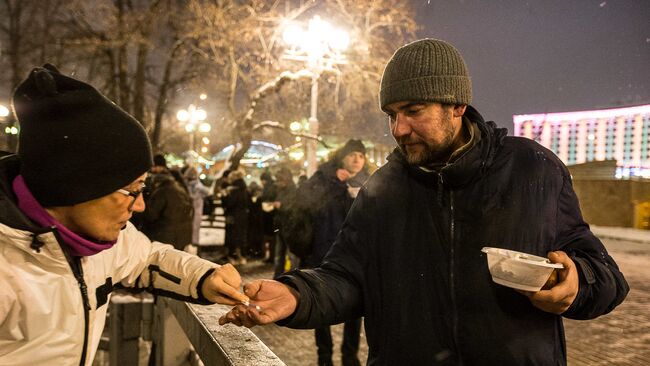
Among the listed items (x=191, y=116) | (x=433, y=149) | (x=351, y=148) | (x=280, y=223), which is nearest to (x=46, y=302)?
(x=433, y=149)

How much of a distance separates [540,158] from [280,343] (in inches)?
210

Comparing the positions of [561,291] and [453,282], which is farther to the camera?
[453,282]

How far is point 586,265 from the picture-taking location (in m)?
1.87

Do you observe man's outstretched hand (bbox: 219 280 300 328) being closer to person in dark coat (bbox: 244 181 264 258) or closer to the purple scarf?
the purple scarf

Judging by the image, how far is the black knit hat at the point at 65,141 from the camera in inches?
74.7

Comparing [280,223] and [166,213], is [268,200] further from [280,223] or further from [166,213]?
[280,223]

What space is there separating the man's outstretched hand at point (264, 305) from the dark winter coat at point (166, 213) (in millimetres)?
6022

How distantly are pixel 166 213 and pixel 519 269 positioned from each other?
6.86m

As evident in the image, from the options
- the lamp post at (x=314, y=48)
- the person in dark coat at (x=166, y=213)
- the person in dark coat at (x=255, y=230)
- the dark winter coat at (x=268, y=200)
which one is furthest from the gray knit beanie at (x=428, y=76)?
the lamp post at (x=314, y=48)

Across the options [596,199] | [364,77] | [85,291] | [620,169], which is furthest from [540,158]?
[620,169]

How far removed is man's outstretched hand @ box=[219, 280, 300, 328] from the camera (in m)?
1.98

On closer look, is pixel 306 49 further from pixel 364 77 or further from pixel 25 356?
pixel 25 356

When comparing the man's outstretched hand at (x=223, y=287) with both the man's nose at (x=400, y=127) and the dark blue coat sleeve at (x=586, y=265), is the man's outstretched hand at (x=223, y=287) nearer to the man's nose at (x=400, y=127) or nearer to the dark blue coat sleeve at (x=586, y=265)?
the man's nose at (x=400, y=127)

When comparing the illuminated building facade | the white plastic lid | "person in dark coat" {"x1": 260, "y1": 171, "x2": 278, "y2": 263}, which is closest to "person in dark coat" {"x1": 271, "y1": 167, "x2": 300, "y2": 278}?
"person in dark coat" {"x1": 260, "y1": 171, "x2": 278, "y2": 263}
